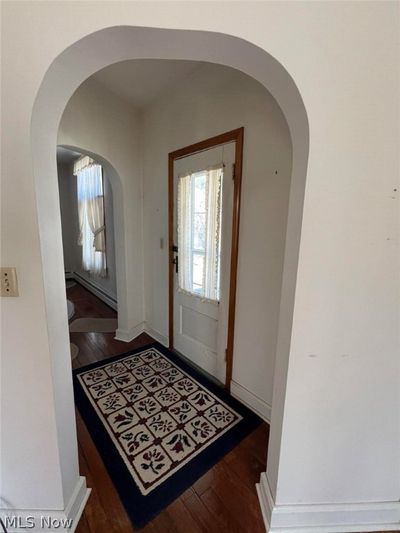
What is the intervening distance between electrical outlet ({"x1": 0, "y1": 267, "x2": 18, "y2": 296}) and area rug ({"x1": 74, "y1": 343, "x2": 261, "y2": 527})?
118 cm

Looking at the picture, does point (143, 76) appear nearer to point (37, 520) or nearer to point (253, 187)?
point (253, 187)

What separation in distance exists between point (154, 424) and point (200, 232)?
4.94 ft

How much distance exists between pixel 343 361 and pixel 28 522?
1.57 metres

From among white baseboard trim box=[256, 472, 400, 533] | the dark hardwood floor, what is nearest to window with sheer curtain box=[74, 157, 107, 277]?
the dark hardwood floor

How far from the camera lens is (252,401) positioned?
1776 mm

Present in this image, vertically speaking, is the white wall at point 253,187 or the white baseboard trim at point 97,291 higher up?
the white wall at point 253,187

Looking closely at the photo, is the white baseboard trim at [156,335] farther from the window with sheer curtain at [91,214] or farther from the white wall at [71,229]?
the window with sheer curtain at [91,214]

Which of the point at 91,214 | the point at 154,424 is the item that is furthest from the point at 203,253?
the point at 91,214

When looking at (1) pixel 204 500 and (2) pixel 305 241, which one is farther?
(1) pixel 204 500

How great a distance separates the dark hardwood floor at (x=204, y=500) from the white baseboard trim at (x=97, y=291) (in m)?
2.57

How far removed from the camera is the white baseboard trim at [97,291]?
4.05 m

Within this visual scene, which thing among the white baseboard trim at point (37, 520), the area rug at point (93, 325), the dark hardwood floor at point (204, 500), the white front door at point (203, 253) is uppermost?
the white front door at point (203, 253)

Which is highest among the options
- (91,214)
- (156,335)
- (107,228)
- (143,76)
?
(143,76)

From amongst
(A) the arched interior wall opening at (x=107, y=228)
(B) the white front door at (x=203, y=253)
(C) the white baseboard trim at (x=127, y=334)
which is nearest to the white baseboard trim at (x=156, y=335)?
(C) the white baseboard trim at (x=127, y=334)
